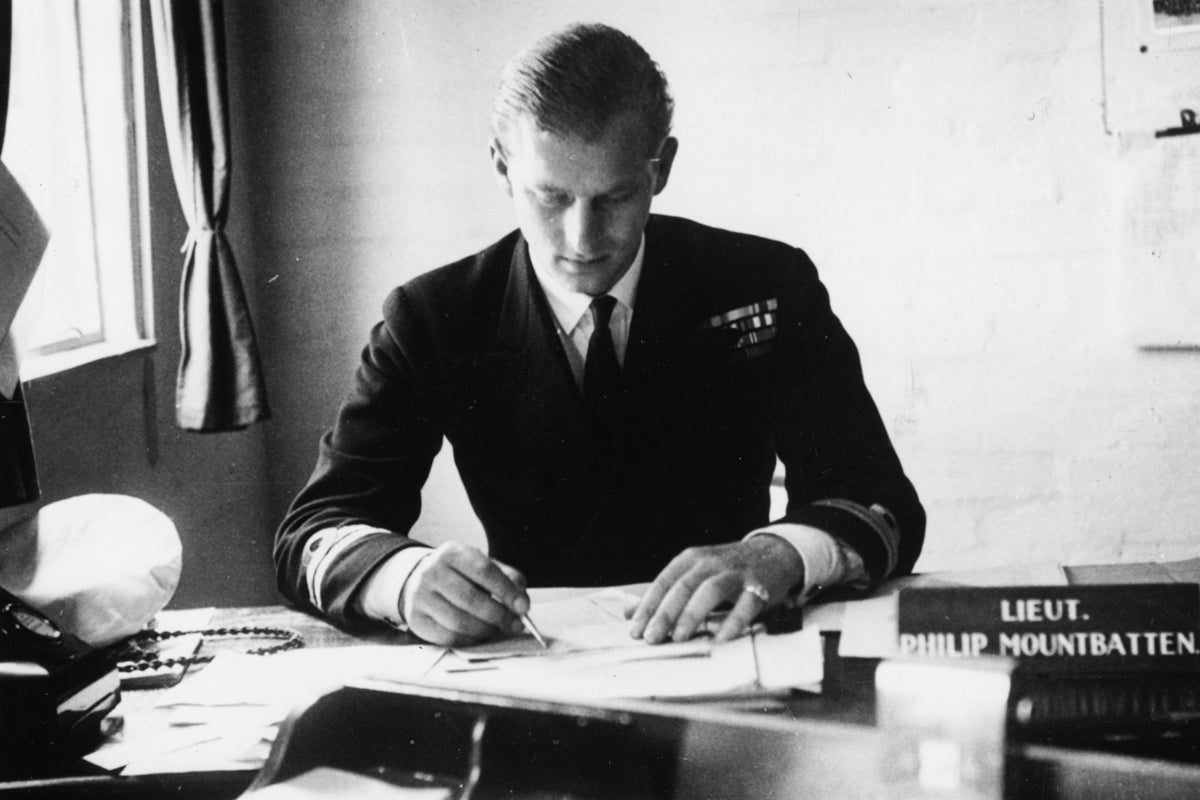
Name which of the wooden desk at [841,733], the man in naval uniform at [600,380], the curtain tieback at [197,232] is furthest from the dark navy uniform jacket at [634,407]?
the curtain tieback at [197,232]

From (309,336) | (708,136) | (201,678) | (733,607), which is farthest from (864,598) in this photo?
(309,336)

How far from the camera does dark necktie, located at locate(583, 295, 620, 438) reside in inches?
52.3

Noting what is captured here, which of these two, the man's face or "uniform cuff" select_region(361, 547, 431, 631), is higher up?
the man's face

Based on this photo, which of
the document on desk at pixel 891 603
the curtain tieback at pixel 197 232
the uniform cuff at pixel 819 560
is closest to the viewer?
the document on desk at pixel 891 603

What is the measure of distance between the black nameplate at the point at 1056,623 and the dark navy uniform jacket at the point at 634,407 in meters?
0.48

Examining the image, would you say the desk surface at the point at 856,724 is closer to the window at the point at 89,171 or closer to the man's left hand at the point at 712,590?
the man's left hand at the point at 712,590

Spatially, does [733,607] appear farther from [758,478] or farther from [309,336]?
[309,336]

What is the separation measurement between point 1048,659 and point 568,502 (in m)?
0.70

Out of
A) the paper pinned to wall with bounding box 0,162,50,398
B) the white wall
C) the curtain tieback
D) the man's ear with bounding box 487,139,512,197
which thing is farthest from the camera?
the curtain tieback

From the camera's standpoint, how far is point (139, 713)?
2.81 ft

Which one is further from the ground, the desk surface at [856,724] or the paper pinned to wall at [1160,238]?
the paper pinned to wall at [1160,238]

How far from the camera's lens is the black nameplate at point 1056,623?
74 centimetres

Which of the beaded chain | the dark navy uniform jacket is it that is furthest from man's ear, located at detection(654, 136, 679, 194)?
the beaded chain

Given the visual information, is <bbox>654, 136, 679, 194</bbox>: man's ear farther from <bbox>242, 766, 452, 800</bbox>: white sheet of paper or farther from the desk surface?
<bbox>242, 766, 452, 800</bbox>: white sheet of paper
